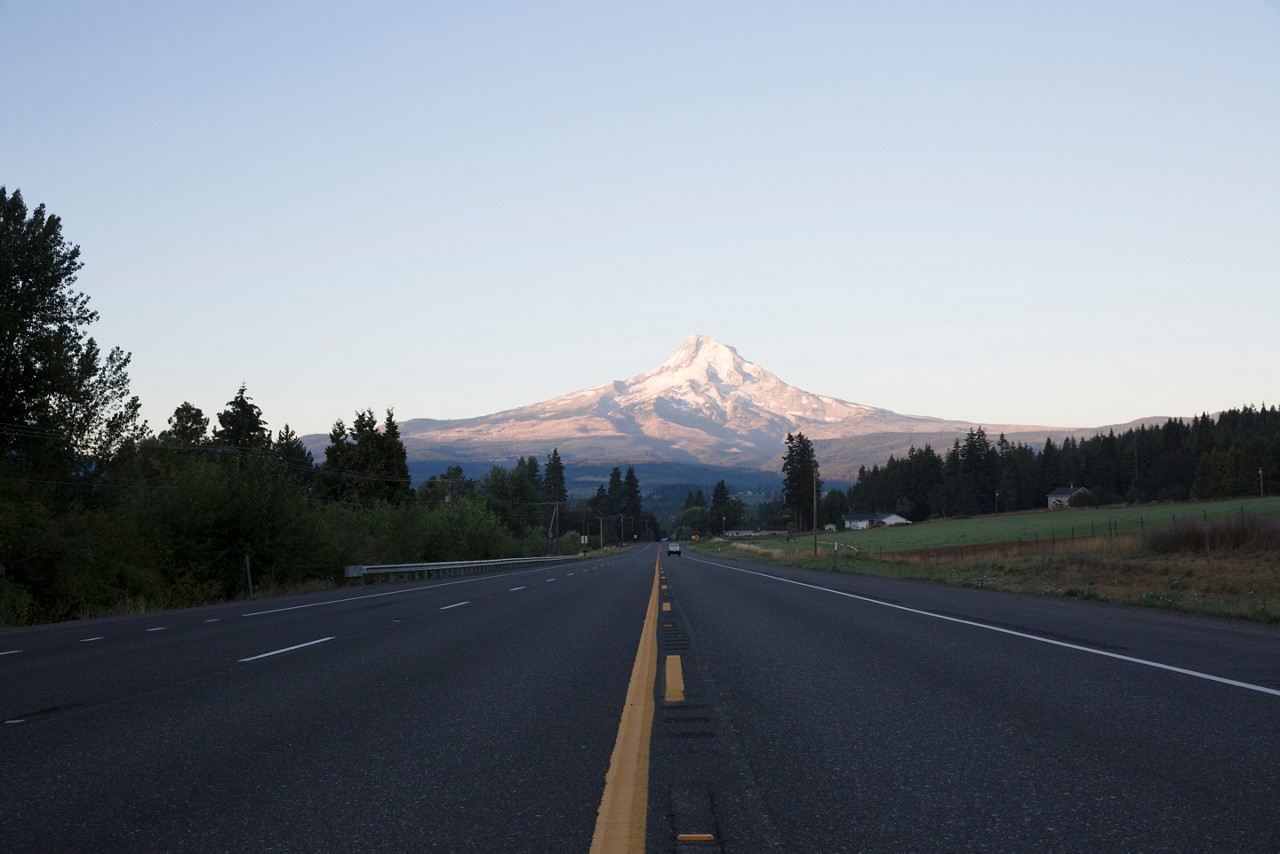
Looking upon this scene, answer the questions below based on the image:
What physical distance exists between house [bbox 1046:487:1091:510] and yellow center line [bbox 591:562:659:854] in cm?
17289

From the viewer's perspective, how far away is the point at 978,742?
6.24 m

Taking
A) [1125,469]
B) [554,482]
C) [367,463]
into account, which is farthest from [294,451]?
[1125,469]

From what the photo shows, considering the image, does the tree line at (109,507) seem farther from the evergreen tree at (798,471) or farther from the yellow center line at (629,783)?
the evergreen tree at (798,471)

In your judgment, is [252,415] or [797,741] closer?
[797,741]

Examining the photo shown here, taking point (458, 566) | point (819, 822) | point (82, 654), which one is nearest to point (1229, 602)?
point (819, 822)

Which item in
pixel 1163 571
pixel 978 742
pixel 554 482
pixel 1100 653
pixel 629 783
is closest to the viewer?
pixel 629 783

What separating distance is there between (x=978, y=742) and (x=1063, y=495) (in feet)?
647

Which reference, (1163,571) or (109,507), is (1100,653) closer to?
(1163,571)

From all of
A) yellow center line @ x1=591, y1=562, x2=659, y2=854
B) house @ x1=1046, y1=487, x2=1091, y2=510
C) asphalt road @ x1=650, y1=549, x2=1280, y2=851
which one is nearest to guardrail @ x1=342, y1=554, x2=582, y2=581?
asphalt road @ x1=650, y1=549, x2=1280, y2=851

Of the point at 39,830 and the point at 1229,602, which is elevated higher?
the point at 39,830

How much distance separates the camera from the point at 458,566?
187 ft

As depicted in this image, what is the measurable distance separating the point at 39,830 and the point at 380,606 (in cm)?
1771

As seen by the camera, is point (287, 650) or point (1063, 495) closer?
point (287, 650)

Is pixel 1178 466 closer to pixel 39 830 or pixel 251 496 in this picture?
pixel 251 496
